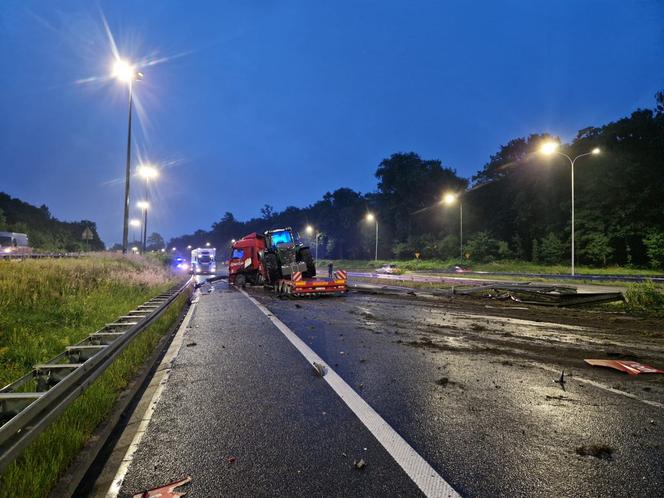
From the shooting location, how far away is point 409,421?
3.63 metres

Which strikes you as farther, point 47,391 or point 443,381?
point 443,381

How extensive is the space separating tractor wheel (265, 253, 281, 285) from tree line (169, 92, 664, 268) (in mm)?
5666

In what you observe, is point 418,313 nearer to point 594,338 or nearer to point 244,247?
point 594,338

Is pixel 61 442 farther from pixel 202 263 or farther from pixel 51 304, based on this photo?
pixel 202 263

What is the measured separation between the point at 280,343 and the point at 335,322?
8.75ft

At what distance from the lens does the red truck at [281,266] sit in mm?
15508

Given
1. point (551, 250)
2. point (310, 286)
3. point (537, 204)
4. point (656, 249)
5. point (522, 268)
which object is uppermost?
point (537, 204)

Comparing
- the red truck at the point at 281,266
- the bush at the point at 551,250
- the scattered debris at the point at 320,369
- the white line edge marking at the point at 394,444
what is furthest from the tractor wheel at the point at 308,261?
the bush at the point at 551,250

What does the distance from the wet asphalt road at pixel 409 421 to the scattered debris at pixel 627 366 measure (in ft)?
0.68

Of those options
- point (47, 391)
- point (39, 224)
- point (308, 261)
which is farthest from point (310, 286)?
point (39, 224)

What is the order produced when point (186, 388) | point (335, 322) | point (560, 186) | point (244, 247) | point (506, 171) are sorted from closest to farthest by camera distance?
point (186, 388)
point (335, 322)
point (244, 247)
point (560, 186)
point (506, 171)

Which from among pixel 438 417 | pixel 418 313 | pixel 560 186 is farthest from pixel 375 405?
pixel 560 186

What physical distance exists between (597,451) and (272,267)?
15666 millimetres

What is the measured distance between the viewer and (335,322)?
31.3ft
